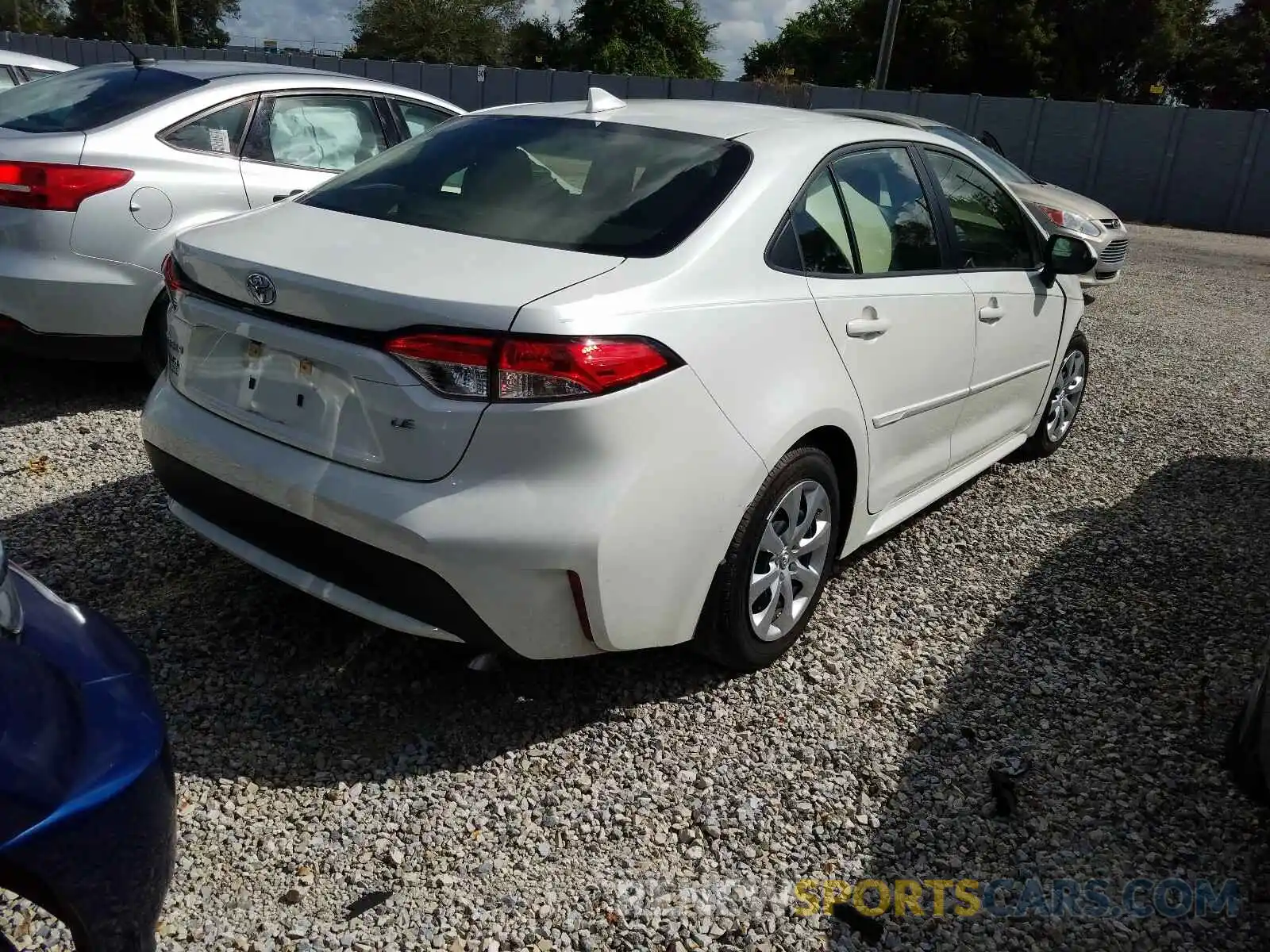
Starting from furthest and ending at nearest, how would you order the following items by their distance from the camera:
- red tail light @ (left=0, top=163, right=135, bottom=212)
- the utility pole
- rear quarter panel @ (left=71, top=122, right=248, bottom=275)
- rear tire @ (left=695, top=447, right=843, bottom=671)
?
the utility pole < rear quarter panel @ (left=71, top=122, right=248, bottom=275) < red tail light @ (left=0, top=163, right=135, bottom=212) < rear tire @ (left=695, top=447, right=843, bottom=671)

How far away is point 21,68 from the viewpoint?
25.9 feet

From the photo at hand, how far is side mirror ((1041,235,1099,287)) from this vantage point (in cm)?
446

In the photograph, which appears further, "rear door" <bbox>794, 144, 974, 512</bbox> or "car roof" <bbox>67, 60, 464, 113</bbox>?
"car roof" <bbox>67, 60, 464, 113</bbox>

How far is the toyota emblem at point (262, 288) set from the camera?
2.58m

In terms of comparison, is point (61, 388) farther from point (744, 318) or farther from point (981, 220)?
point (981, 220)

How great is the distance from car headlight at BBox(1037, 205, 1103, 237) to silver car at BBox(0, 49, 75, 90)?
8.44 metres

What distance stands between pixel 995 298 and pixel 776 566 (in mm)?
1659

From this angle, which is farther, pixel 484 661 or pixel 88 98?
pixel 88 98

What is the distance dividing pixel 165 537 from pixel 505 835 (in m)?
1.95

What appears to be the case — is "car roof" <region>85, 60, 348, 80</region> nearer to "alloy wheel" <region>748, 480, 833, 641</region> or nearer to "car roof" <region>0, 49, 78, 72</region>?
"car roof" <region>0, 49, 78, 72</region>

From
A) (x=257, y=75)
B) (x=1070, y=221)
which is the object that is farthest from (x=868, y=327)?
(x=1070, y=221)

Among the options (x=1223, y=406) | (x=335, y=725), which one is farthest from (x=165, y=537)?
(x=1223, y=406)

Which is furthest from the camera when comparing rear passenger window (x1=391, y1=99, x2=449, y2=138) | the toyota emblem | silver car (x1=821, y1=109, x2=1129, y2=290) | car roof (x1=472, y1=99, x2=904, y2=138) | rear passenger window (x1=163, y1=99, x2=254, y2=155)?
silver car (x1=821, y1=109, x2=1129, y2=290)

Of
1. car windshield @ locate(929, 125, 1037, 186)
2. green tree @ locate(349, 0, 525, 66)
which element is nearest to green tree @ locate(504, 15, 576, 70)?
green tree @ locate(349, 0, 525, 66)
